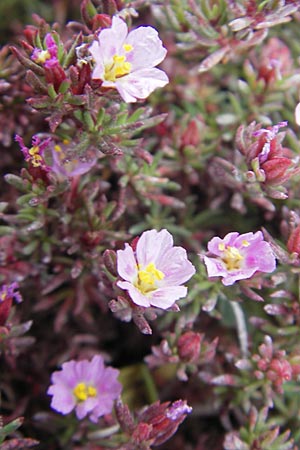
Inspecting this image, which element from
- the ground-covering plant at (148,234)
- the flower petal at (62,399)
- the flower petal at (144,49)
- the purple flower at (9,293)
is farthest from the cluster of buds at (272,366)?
the flower petal at (144,49)

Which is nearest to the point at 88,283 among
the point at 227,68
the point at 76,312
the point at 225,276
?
the point at 76,312

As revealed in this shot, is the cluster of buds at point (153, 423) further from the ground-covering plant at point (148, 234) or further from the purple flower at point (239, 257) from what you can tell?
the purple flower at point (239, 257)

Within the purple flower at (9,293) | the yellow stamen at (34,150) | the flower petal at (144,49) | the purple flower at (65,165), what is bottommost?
the purple flower at (9,293)

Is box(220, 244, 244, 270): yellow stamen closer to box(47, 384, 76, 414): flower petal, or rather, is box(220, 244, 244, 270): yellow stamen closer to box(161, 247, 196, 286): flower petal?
box(161, 247, 196, 286): flower petal

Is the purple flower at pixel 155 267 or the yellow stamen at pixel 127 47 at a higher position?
the yellow stamen at pixel 127 47

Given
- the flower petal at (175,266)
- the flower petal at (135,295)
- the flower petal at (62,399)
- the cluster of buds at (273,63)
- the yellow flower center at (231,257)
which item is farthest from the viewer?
the cluster of buds at (273,63)

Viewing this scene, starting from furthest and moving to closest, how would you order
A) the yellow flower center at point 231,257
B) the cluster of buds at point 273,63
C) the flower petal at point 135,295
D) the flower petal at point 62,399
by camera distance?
the cluster of buds at point 273,63 → the flower petal at point 62,399 → the yellow flower center at point 231,257 → the flower petal at point 135,295

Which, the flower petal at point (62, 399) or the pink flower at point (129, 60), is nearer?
the pink flower at point (129, 60)

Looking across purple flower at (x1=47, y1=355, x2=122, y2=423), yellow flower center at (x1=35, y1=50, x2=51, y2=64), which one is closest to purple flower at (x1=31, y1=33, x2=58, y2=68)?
yellow flower center at (x1=35, y1=50, x2=51, y2=64)
